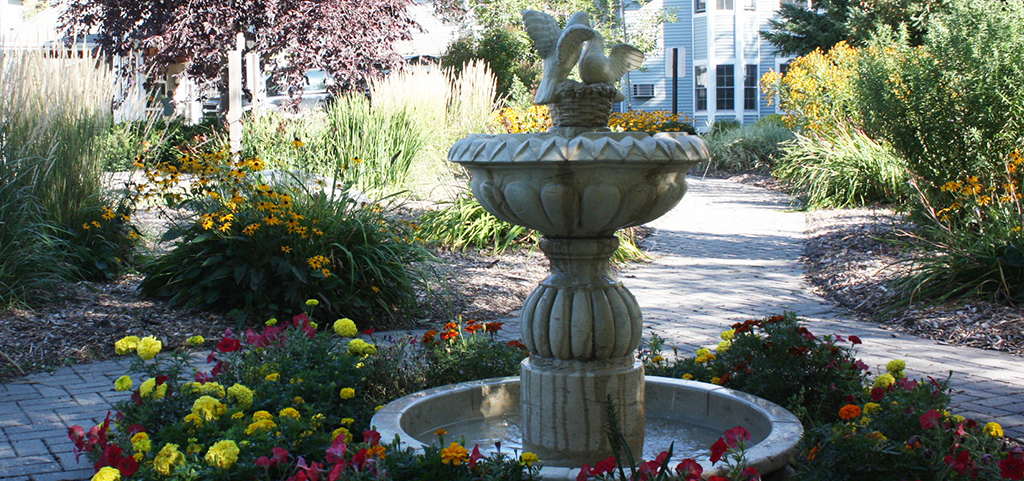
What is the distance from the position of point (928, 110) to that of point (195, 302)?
20.5 ft

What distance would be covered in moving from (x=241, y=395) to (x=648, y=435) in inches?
61.6

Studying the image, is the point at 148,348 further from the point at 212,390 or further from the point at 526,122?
the point at 526,122

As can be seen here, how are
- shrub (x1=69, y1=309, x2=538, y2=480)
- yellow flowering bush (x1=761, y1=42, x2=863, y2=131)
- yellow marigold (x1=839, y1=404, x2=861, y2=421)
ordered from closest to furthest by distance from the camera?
1. shrub (x1=69, y1=309, x2=538, y2=480)
2. yellow marigold (x1=839, y1=404, x2=861, y2=421)
3. yellow flowering bush (x1=761, y1=42, x2=863, y2=131)

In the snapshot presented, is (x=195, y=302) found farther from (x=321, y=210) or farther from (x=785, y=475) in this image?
(x=785, y=475)

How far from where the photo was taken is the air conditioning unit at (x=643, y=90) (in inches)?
1213

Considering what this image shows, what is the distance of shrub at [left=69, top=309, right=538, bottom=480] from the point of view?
2.41 meters

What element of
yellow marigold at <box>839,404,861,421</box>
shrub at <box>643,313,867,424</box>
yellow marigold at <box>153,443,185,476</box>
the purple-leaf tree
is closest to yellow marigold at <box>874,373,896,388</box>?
shrub at <box>643,313,867,424</box>

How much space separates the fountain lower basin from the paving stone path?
120 centimetres

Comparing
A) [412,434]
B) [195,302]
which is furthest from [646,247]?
[412,434]

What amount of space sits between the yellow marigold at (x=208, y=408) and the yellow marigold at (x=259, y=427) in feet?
0.88

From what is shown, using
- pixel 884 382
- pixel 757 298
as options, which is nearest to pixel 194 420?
pixel 884 382

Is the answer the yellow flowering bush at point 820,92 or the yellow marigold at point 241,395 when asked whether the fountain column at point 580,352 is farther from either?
the yellow flowering bush at point 820,92

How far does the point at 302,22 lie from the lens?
53.9 feet

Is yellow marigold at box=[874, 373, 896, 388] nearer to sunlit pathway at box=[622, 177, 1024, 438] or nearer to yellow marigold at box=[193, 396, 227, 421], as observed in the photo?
sunlit pathway at box=[622, 177, 1024, 438]
